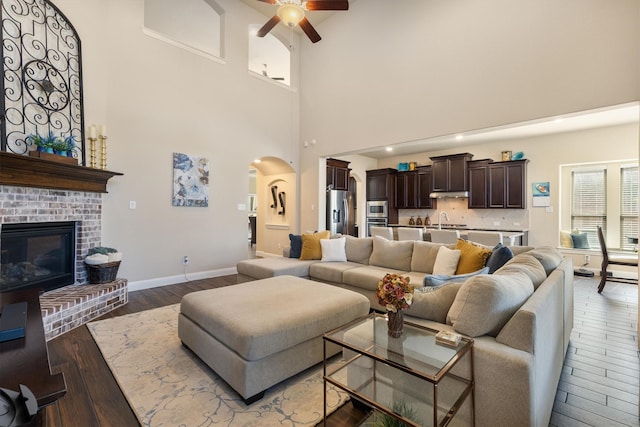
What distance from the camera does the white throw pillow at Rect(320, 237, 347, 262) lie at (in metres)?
4.32

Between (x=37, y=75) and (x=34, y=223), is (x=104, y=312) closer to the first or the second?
(x=34, y=223)

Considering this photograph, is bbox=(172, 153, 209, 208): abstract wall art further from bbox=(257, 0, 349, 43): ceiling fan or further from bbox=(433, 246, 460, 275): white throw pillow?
bbox=(433, 246, 460, 275): white throw pillow

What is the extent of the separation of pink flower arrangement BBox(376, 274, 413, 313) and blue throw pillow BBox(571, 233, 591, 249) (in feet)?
21.8

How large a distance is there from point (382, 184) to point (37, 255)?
7251 mm

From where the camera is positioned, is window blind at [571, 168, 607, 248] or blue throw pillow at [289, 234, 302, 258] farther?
window blind at [571, 168, 607, 248]

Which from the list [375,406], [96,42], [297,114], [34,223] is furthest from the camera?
[297,114]

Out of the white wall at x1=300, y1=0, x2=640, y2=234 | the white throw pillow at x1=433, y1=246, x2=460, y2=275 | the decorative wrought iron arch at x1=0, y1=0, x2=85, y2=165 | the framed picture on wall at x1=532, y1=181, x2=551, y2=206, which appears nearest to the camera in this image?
the decorative wrought iron arch at x1=0, y1=0, x2=85, y2=165

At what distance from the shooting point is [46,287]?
10.7ft

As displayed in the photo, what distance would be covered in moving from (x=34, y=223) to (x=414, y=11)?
6.25 meters

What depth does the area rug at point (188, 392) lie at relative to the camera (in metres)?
1.70

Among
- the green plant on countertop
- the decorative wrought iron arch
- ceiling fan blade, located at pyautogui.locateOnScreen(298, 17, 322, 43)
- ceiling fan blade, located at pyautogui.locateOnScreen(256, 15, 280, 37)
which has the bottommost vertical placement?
the green plant on countertop

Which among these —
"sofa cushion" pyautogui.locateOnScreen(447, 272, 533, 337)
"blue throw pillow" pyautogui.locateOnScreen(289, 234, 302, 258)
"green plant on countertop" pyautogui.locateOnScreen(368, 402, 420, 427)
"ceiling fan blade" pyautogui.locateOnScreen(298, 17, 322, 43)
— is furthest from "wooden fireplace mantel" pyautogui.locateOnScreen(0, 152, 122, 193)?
"sofa cushion" pyautogui.locateOnScreen(447, 272, 533, 337)

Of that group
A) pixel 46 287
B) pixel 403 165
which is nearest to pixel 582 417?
pixel 46 287

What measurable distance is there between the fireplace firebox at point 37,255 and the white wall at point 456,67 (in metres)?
4.27
